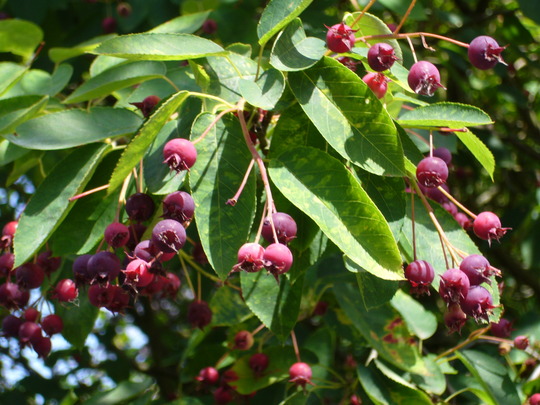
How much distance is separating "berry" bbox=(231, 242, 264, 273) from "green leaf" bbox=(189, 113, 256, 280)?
0.08 metres

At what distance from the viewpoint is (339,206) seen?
1167 mm

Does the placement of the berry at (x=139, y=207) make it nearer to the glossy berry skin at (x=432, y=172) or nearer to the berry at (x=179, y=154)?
the berry at (x=179, y=154)

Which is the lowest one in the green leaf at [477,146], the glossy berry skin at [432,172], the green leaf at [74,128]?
the green leaf at [74,128]

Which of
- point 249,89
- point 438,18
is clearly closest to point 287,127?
point 249,89

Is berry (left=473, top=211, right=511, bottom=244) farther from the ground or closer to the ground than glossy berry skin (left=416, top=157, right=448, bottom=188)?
closer to the ground

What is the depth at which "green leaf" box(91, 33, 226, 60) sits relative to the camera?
1.19 meters

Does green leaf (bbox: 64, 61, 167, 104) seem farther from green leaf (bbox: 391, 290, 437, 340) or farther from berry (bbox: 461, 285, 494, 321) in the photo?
green leaf (bbox: 391, 290, 437, 340)

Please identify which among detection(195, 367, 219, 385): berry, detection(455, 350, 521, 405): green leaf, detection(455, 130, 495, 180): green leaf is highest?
detection(455, 130, 495, 180): green leaf

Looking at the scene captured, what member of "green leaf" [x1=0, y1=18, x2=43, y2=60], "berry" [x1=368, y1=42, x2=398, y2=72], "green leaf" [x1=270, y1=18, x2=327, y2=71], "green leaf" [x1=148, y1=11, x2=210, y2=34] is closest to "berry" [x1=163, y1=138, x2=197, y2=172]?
"green leaf" [x1=270, y1=18, x2=327, y2=71]

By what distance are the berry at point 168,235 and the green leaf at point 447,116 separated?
0.52 meters

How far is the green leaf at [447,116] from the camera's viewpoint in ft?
4.12

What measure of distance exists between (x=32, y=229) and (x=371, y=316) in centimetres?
103

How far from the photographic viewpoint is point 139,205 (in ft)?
4.06

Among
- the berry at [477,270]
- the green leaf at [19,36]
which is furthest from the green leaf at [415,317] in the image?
Result: the green leaf at [19,36]
